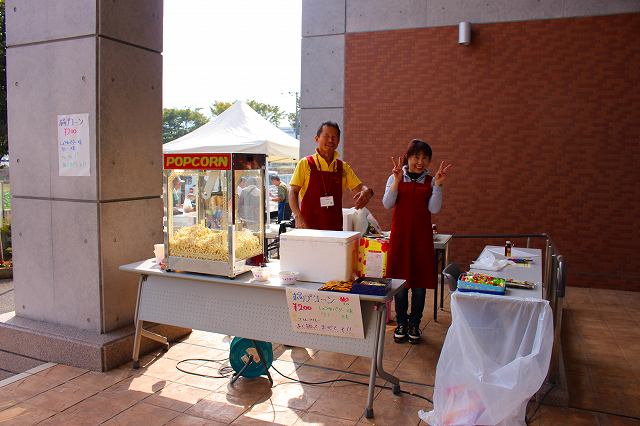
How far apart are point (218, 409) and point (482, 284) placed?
1704 millimetres

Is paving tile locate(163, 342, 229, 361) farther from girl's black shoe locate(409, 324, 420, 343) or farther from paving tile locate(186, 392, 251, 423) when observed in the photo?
girl's black shoe locate(409, 324, 420, 343)

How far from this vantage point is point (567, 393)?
3273 mm

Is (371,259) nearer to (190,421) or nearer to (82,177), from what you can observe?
(190,421)

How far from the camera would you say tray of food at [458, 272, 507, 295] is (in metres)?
2.94

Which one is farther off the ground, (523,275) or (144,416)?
(523,275)

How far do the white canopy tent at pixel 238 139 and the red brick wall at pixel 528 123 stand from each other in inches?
127

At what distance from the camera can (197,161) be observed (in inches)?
127

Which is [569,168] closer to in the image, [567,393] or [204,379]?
[567,393]

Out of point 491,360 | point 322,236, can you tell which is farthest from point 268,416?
point 491,360

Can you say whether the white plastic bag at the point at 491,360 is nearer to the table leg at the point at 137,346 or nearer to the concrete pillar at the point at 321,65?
the table leg at the point at 137,346

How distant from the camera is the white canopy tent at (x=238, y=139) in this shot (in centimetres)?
999

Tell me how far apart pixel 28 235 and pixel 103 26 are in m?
1.68

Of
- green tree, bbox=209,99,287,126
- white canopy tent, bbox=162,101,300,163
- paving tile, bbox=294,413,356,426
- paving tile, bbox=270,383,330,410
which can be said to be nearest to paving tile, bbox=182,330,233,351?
paving tile, bbox=270,383,330,410

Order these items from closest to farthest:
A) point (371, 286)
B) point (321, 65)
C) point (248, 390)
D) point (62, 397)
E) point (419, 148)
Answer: point (371, 286), point (62, 397), point (248, 390), point (419, 148), point (321, 65)
